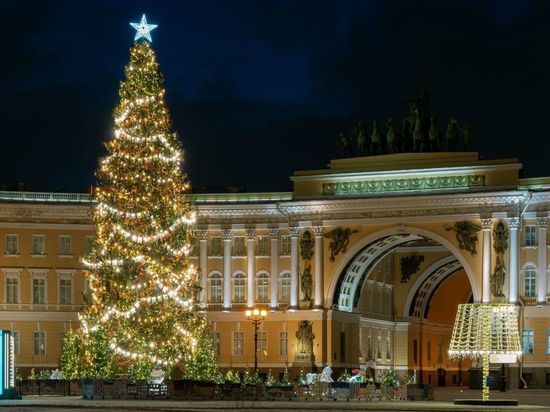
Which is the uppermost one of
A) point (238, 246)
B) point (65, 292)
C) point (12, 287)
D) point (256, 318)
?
point (238, 246)

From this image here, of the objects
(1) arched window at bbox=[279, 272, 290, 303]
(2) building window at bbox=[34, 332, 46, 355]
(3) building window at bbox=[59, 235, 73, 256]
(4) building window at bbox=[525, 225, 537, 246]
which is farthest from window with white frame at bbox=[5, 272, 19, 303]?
(4) building window at bbox=[525, 225, 537, 246]

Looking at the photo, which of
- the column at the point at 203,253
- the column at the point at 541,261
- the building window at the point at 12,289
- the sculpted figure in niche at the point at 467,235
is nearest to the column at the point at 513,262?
the column at the point at 541,261

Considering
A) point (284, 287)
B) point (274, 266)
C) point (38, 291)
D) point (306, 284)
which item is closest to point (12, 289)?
point (38, 291)

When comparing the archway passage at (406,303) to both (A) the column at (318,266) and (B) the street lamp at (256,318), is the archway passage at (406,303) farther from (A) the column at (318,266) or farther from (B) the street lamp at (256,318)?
(B) the street lamp at (256,318)

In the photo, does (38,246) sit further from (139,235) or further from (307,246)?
(139,235)

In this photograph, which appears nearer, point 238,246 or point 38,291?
point 38,291

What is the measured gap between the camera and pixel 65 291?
84312mm

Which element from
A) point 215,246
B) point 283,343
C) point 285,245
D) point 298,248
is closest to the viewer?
point 298,248

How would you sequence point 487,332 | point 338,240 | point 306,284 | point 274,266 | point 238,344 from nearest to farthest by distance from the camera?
point 487,332, point 338,240, point 306,284, point 274,266, point 238,344

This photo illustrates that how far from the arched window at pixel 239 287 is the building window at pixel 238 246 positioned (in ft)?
3.99

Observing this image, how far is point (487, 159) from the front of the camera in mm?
77812

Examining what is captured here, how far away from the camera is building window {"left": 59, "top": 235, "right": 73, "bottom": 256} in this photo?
84.2m

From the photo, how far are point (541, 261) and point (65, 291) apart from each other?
28.3 metres

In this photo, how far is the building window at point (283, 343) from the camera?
83.0 metres
